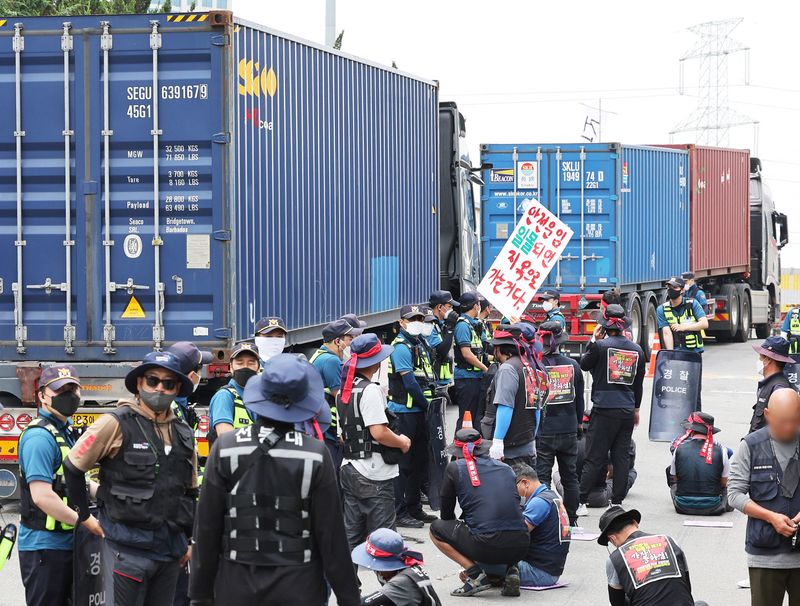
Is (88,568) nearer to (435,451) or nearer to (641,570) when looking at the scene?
(641,570)

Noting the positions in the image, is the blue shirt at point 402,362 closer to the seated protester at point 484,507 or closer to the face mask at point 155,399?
the seated protester at point 484,507

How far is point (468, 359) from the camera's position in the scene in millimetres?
12906

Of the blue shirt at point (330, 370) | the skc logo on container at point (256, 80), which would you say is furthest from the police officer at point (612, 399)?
the skc logo on container at point (256, 80)

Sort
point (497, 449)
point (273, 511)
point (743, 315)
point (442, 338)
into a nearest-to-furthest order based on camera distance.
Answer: point (273, 511), point (497, 449), point (442, 338), point (743, 315)

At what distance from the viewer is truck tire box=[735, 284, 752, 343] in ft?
102

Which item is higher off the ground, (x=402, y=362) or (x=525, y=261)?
(x=525, y=261)

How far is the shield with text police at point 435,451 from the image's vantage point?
10930 millimetres

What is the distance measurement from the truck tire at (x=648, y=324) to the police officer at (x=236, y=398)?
59.3 ft

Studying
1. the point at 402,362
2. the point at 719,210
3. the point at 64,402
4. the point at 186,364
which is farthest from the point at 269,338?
the point at 719,210

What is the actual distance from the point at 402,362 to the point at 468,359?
2.34 m

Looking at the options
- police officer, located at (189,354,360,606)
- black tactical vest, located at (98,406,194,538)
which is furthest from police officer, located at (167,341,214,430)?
police officer, located at (189,354,360,606)

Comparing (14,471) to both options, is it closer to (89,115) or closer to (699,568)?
(89,115)

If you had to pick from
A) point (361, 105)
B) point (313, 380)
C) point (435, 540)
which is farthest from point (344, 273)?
point (313, 380)

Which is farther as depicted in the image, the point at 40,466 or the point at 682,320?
the point at 682,320
